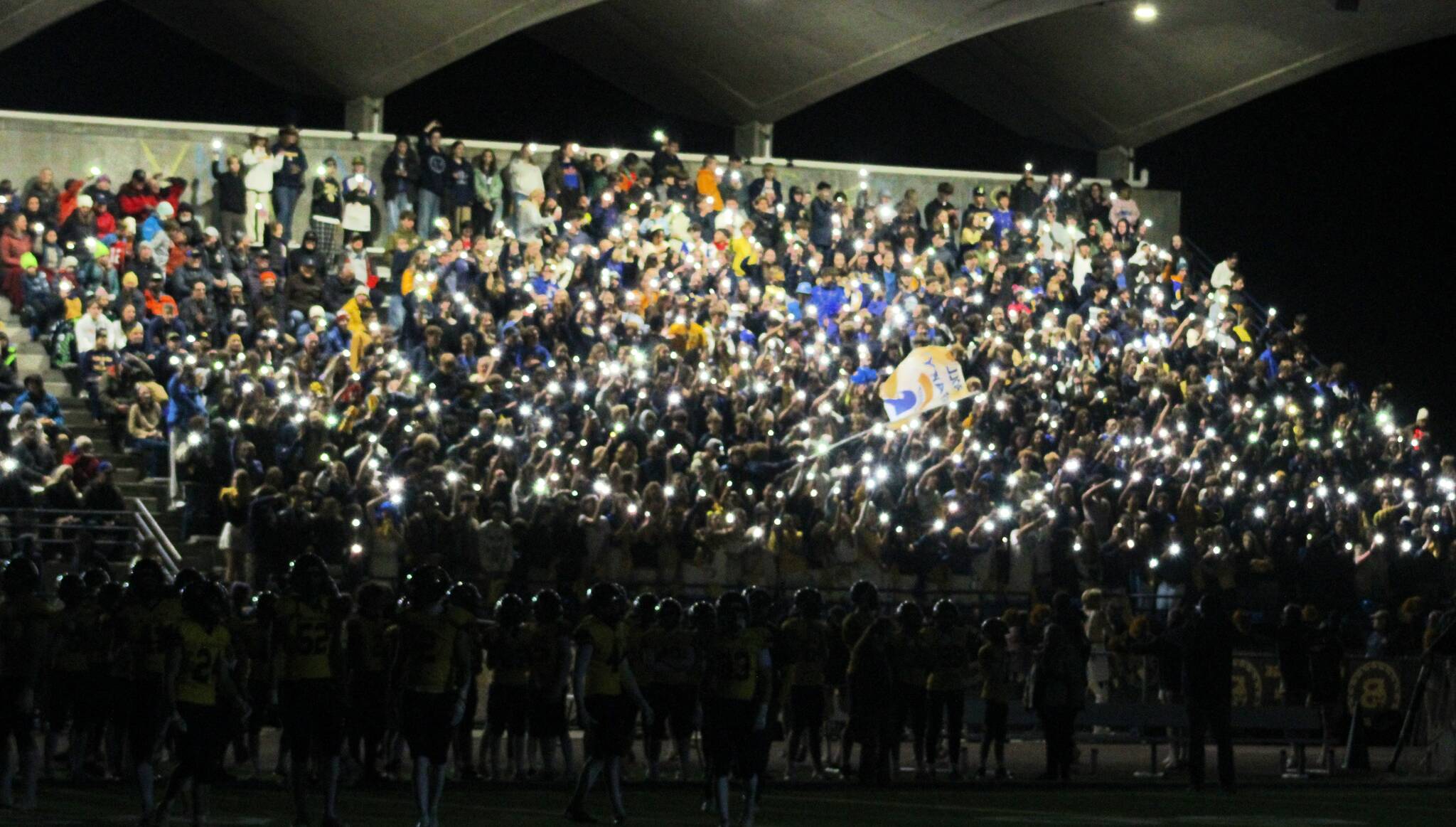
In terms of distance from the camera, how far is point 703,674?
1392 centimetres

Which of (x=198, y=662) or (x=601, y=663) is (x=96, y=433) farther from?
(x=198, y=662)

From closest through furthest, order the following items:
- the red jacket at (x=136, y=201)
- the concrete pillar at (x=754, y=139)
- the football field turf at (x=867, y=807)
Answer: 1. the football field turf at (x=867, y=807)
2. the red jacket at (x=136, y=201)
3. the concrete pillar at (x=754, y=139)

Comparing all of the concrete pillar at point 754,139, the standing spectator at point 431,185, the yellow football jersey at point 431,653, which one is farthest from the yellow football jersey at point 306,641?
the concrete pillar at point 754,139

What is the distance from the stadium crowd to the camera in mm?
15547

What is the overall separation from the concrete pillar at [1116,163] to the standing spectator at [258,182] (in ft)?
51.6

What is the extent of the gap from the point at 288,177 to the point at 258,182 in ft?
1.33

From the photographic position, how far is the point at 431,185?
30.5m

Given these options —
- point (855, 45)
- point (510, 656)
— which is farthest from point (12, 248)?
point (855, 45)

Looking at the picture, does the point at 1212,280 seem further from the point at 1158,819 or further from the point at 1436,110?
the point at 1158,819

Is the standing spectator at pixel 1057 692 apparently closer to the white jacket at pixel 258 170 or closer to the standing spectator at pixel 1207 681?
the standing spectator at pixel 1207 681

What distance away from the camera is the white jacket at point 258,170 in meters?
30.0

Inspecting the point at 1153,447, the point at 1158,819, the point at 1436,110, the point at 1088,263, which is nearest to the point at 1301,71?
the point at 1436,110

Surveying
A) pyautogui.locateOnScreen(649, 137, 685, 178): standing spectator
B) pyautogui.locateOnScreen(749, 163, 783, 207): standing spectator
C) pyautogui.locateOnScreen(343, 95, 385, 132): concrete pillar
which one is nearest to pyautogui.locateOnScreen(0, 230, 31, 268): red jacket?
pyautogui.locateOnScreen(343, 95, 385, 132): concrete pillar

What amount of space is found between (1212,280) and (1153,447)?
302 inches
